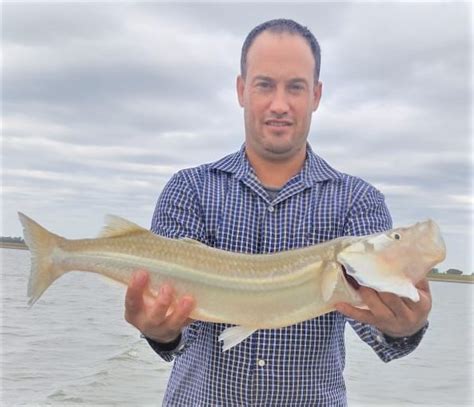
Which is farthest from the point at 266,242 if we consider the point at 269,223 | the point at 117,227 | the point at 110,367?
the point at 110,367

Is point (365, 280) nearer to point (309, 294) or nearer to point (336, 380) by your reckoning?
point (309, 294)

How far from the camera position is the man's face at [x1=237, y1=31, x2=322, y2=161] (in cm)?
413

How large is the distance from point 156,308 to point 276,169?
1.35m

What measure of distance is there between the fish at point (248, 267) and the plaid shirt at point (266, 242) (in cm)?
22

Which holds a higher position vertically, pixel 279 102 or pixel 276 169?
pixel 279 102

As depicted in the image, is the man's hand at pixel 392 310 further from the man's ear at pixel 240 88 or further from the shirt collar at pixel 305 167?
the man's ear at pixel 240 88

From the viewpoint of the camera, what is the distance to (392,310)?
136 inches

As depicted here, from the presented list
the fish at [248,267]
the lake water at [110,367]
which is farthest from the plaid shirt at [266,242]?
the lake water at [110,367]

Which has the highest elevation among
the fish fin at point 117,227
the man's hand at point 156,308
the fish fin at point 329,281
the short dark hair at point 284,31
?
the short dark hair at point 284,31

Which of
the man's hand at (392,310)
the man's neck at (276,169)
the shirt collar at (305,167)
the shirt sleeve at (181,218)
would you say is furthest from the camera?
the man's neck at (276,169)

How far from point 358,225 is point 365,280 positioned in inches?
28.8

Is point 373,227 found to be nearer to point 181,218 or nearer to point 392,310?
point 392,310

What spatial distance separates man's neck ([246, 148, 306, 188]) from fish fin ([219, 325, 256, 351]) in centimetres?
111

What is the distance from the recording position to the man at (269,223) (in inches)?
149
